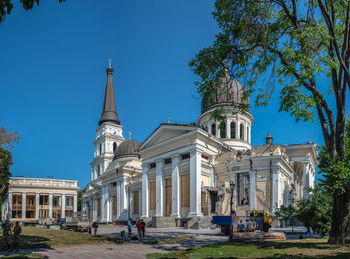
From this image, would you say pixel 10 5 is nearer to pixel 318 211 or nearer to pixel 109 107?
pixel 318 211

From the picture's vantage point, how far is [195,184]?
37312mm

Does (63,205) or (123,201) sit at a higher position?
(123,201)

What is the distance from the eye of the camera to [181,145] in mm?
40000

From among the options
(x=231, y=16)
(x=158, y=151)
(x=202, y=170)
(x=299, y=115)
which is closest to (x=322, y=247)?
(x=299, y=115)

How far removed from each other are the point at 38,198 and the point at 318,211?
76740 mm

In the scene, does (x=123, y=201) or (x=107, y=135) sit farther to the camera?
(x=107, y=135)

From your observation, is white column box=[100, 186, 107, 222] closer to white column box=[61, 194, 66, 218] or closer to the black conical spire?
the black conical spire

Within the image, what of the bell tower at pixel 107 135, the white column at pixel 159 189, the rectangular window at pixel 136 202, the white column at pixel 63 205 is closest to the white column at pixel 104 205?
the rectangular window at pixel 136 202

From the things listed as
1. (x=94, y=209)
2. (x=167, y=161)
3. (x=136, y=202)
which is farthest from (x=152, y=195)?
(x=94, y=209)

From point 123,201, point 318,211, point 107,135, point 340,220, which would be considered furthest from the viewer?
point 107,135

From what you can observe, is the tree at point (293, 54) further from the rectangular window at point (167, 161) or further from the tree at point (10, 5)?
the rectangular window at point (167, 161)

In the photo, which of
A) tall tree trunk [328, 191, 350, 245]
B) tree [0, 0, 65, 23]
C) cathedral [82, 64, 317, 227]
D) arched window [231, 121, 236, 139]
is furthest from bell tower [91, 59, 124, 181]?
tree [0, 0, 65, 23]

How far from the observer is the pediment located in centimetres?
4000

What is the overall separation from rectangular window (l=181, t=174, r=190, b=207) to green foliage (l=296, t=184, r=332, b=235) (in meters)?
18.2
